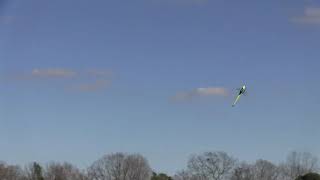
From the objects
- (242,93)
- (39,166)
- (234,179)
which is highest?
(39,166)

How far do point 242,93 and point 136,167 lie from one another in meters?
99.6

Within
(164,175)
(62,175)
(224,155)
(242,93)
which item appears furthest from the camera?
(62,175)

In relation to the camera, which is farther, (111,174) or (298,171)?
(111,174)

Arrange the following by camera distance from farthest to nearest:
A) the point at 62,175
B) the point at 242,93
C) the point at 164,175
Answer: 1. the point at 62,175
2. the point at 164,175
3. the point at 242,93

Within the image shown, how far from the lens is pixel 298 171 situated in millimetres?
136375

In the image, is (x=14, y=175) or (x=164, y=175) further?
(x=14, y=175)

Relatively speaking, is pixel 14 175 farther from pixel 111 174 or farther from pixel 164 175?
pixel 164 175

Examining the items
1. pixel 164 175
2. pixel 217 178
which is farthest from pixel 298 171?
pixel 164 175

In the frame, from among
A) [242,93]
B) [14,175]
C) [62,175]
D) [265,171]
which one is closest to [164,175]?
[265,171]

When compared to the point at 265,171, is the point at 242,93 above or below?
below

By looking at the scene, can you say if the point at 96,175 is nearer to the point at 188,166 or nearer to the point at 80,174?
the point at 80,174

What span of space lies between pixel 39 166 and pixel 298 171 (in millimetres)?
58227

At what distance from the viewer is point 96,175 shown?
14712 centimetres

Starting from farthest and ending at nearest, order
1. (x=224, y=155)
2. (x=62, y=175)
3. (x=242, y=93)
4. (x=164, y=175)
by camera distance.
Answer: (x=62, y=175) → (x=224, y=155) → (x=164, y=175) → (x=242, y=93)
